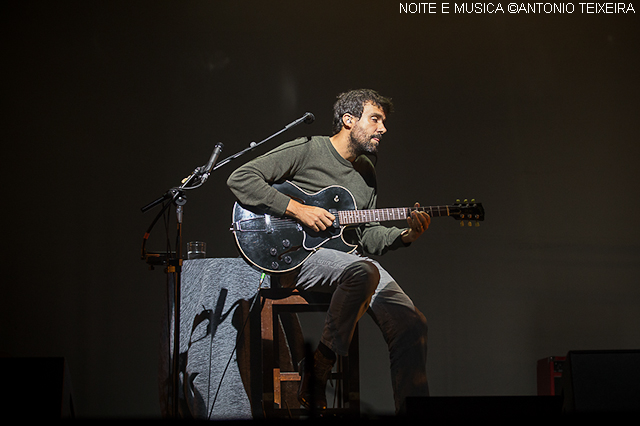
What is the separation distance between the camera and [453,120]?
315cm

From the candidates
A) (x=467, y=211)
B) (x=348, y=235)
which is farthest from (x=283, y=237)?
(x=467, y=211)

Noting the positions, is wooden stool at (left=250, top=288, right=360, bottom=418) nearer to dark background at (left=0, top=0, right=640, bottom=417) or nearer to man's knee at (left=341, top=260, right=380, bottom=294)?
man's knee at (left=341, top=260, right=380, bottom=294)

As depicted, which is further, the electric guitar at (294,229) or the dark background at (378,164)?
the dark background at (378,164)

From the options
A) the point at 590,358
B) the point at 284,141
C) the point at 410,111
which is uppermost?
the point at 410,111

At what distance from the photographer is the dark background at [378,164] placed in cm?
302

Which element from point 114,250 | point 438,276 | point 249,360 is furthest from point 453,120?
point 114,250

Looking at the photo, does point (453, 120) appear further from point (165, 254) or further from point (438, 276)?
point (165, 254)

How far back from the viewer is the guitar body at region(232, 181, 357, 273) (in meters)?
2.52

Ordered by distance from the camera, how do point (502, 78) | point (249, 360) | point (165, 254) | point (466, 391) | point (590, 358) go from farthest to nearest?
point (502, 78), point (466, 391), point (249, 360), point (165, 254), point (590, 358)

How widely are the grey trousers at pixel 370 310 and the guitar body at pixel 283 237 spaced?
0.16 feet

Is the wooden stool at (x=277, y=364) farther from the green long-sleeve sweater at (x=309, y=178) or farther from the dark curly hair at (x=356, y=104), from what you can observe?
the dark curly hair at (x=356, y=104)

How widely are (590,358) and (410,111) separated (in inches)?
77.6

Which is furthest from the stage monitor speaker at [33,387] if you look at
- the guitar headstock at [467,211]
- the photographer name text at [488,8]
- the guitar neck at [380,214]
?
the photographer name text at [488,8]

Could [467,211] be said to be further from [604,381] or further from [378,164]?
[604,381]
